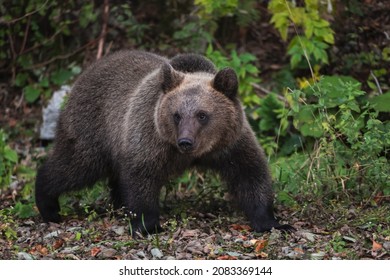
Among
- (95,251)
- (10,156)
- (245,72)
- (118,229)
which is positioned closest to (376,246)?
(95,251)

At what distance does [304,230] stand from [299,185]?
1.08 m

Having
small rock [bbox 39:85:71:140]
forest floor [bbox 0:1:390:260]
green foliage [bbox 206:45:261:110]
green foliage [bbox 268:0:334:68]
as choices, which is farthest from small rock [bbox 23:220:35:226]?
green foliage [bbox 268:0:334:68]

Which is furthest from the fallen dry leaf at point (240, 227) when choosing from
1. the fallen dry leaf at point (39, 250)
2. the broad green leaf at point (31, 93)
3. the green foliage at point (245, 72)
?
the broad green leaf at point (31, 93)

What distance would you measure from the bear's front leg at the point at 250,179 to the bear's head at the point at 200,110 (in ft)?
0.80

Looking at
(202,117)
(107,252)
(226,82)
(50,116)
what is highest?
(226,82)

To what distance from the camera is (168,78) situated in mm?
8109

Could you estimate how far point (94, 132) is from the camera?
30.2 feet

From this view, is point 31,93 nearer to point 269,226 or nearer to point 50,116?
point 50,116

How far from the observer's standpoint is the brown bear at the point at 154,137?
26.1 ft

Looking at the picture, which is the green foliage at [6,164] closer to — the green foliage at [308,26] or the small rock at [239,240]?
the green foliage at [308,26]

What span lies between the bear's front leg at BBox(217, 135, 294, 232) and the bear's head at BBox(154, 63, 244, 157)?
24 cm

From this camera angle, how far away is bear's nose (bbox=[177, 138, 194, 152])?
7547mm

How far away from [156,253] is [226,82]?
187cm
